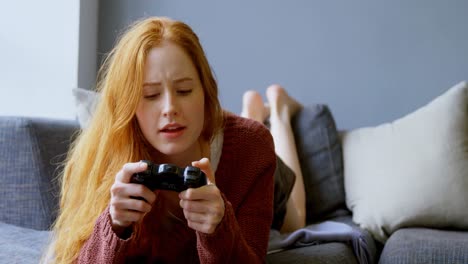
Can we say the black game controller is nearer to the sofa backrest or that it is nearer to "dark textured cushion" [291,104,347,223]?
the sofa backrest

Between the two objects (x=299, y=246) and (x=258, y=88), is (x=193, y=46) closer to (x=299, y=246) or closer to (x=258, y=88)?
(x=299, y=246)

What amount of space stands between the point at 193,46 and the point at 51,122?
63 cm

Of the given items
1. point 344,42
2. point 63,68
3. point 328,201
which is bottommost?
point 328,201

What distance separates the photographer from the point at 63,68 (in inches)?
92.0

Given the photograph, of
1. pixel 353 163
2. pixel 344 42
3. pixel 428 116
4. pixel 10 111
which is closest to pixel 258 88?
pixel 344 42

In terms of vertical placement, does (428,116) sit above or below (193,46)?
below

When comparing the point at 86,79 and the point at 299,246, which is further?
the point at 86,79

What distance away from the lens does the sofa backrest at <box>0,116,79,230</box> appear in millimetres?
1535

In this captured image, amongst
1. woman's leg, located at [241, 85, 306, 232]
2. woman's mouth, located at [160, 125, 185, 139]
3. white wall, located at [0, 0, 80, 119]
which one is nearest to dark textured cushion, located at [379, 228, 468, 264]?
woman's leg, located at [241, 85, 306, 232]

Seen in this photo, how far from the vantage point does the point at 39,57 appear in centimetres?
234

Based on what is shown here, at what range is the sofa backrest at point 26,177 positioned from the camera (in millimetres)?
1535

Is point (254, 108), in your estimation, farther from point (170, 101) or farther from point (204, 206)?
point (204, 206)

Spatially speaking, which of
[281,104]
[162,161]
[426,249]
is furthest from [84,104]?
[426,249]

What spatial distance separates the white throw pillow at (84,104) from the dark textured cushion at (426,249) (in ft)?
2.75
